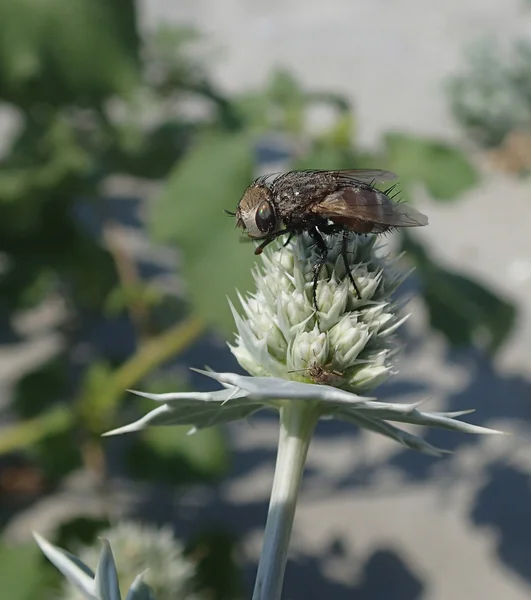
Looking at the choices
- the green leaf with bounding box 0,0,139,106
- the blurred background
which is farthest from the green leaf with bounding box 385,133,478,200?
the green leaf with bounding box 0,0,139,106

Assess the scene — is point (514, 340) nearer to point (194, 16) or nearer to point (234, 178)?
point (234, 178)

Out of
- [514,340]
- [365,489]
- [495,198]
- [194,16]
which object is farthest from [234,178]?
[194,16]

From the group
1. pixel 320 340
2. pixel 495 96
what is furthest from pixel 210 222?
pixel 495 96

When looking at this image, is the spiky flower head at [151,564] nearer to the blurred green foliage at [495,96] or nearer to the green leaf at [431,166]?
the green leaf at [431,166]

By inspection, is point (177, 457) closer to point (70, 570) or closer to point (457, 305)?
point (457, 305)

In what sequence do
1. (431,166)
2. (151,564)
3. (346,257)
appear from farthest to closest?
(431,166)
(151,564)
(346,257)

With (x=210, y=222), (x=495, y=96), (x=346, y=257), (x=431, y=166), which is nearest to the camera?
(x=346, y=257)

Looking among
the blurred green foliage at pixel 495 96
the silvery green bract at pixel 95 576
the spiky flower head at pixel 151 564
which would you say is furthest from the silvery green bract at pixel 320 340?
the blurred green foliage at pixel 495 96
